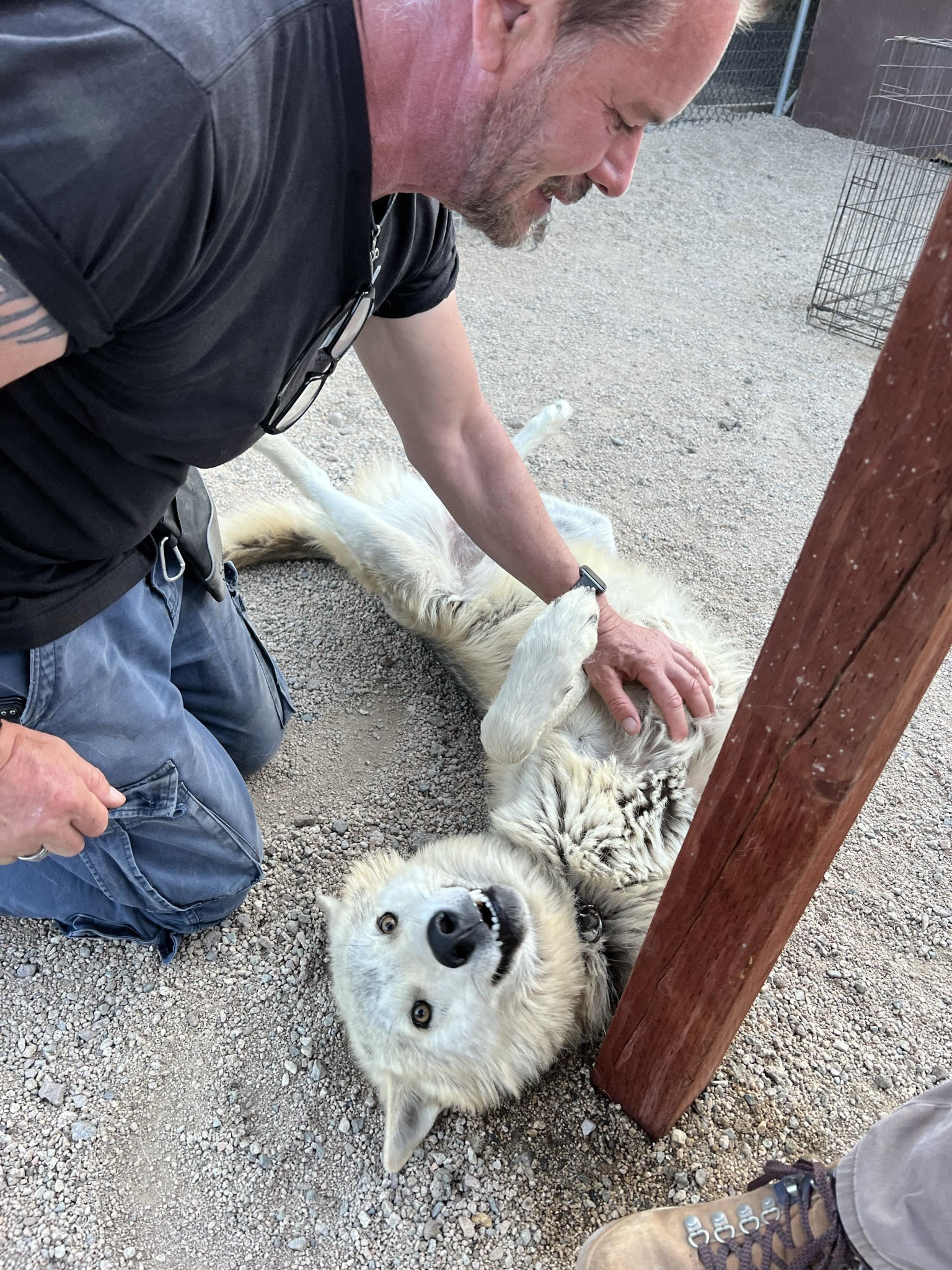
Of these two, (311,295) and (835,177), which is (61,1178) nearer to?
(311,295)

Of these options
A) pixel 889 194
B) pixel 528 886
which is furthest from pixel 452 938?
pixel 889 194

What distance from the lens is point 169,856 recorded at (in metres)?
2.41

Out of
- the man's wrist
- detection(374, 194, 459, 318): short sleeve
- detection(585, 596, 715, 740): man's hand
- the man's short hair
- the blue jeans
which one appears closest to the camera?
the man's short hair

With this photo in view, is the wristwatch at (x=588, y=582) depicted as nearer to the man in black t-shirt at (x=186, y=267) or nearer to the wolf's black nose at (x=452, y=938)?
the man in black t-shirt at (x=186, y=267)

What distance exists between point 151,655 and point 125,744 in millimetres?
273

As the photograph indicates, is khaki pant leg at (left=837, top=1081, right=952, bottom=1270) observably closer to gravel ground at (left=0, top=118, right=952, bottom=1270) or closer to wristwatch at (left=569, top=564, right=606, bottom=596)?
gravel ground at (left=0, top=118, right=952, bottom=1270)

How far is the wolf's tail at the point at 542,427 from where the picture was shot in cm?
387

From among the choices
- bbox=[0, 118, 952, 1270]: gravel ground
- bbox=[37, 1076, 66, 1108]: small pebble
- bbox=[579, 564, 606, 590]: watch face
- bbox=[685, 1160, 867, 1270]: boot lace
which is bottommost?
bbox=[37, 1076, 66, 1108]: small pebble

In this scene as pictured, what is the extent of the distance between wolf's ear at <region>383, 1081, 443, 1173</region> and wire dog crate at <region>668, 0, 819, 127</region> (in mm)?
10350

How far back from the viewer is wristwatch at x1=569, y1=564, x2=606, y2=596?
2.63m

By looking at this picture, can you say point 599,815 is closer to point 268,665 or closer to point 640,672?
point 640,672

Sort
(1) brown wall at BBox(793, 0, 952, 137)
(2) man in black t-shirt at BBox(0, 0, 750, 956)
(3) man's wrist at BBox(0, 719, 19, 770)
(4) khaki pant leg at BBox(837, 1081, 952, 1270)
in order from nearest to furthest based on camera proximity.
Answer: (2) man in black t-shirt at BBox(0, 0, 750, 956)
(4) khaki pant leg at BBox(837, 1081, 952, 1270)
(3) man's wrist at BBox(0, 719, 19, 770)
(1) brown wall at BBox(793, 0, 952, 137)

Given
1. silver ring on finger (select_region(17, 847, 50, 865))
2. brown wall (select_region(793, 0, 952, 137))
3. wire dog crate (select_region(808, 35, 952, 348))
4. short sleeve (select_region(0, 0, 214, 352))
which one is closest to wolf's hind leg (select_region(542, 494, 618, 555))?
silver ring on finger (select_region(17, 847, 50, 865))

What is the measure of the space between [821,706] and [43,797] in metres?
1.49
